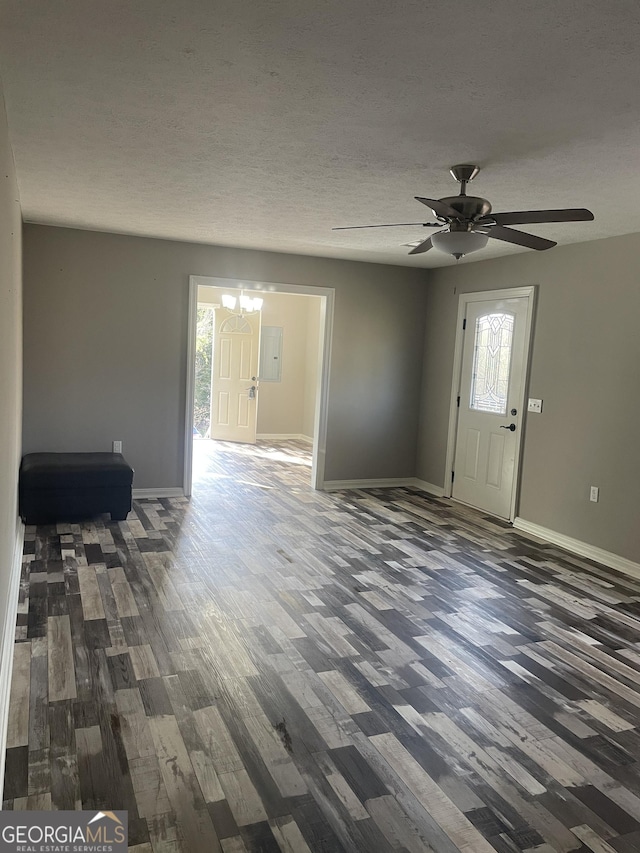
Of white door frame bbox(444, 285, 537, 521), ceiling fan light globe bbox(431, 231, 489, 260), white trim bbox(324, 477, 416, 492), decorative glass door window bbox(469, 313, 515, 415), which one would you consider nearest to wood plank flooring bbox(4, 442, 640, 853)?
white door frame bbox(444, 285, 537, 521)

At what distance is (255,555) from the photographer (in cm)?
471

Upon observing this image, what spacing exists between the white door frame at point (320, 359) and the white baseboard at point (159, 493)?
7 cm

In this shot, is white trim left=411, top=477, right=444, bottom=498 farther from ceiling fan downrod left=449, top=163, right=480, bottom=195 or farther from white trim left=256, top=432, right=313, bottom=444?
ceiling fan downrod left=449, top=163, right=480, bottom=195

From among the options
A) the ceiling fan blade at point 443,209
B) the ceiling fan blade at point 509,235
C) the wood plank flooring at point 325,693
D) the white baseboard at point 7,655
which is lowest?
the wood plank flooring at point 325,693

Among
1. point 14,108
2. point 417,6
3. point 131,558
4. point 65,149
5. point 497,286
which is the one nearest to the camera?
point 417,6

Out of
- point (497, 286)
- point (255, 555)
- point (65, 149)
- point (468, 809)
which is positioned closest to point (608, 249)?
point (497, 286)

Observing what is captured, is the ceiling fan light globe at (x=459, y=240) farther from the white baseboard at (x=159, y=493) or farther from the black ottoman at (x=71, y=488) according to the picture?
the white baseboard at (x=159, y=493)

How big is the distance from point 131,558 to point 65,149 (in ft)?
8.63

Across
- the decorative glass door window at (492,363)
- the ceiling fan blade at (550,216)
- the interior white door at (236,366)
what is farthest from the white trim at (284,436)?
the ceiling fan blade at (550,216)

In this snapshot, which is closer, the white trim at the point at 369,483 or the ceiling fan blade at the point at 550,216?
the ceiling fan blade at the point at 550,216

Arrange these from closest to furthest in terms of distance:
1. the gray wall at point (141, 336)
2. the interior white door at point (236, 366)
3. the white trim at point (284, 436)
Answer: the gray wall at point (141, 336), the interior white door at point (236, 366), the white trim at point (284, 436)

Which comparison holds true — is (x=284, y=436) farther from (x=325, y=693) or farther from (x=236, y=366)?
(x=325, y=693)

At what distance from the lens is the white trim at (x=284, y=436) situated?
413 inches

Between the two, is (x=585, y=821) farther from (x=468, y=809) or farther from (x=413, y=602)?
(x=413, y=602)
